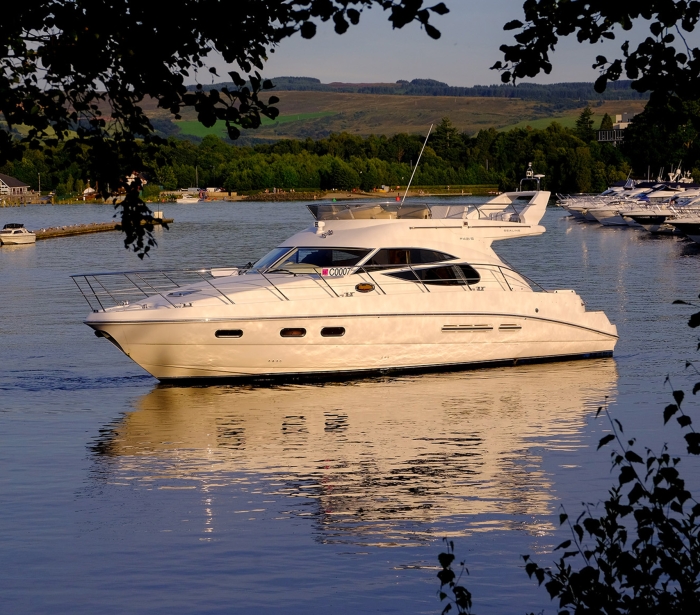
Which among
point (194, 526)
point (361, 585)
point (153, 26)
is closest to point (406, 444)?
point (194, 526)

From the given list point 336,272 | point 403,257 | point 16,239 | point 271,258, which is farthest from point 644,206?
point 336,272

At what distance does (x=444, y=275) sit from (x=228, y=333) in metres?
4.80

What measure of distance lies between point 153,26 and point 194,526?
7730 millimetres

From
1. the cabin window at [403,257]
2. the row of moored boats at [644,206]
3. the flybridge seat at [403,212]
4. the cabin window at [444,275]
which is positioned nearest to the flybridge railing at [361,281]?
the cabin window at [444,275]

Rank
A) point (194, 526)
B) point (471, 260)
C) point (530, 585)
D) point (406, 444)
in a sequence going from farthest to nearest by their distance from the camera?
point (471, 260), point (406, 444), point (194, 526), point (530, 585)

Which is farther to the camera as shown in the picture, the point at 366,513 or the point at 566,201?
the point at 566,201

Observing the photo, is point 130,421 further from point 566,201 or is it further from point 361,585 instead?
point 566,201

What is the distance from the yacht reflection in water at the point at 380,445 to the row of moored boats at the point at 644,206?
2130 inches

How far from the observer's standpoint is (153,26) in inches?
325

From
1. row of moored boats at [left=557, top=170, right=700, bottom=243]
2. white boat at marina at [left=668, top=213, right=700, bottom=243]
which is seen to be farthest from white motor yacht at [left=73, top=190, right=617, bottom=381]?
row of moored boats at [left=557, top=170, right=700, bottom=243]

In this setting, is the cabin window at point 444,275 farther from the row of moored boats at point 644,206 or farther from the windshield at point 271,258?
the row of moored boats at point 644,206

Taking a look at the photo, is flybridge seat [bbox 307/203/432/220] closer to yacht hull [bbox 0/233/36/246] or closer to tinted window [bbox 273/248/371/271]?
tinted window [bbox 273/248/371/271]

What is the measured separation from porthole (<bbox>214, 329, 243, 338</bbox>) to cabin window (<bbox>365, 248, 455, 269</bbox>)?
10.2 ft

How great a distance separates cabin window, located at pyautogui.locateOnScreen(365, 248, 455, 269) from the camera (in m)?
24.5
